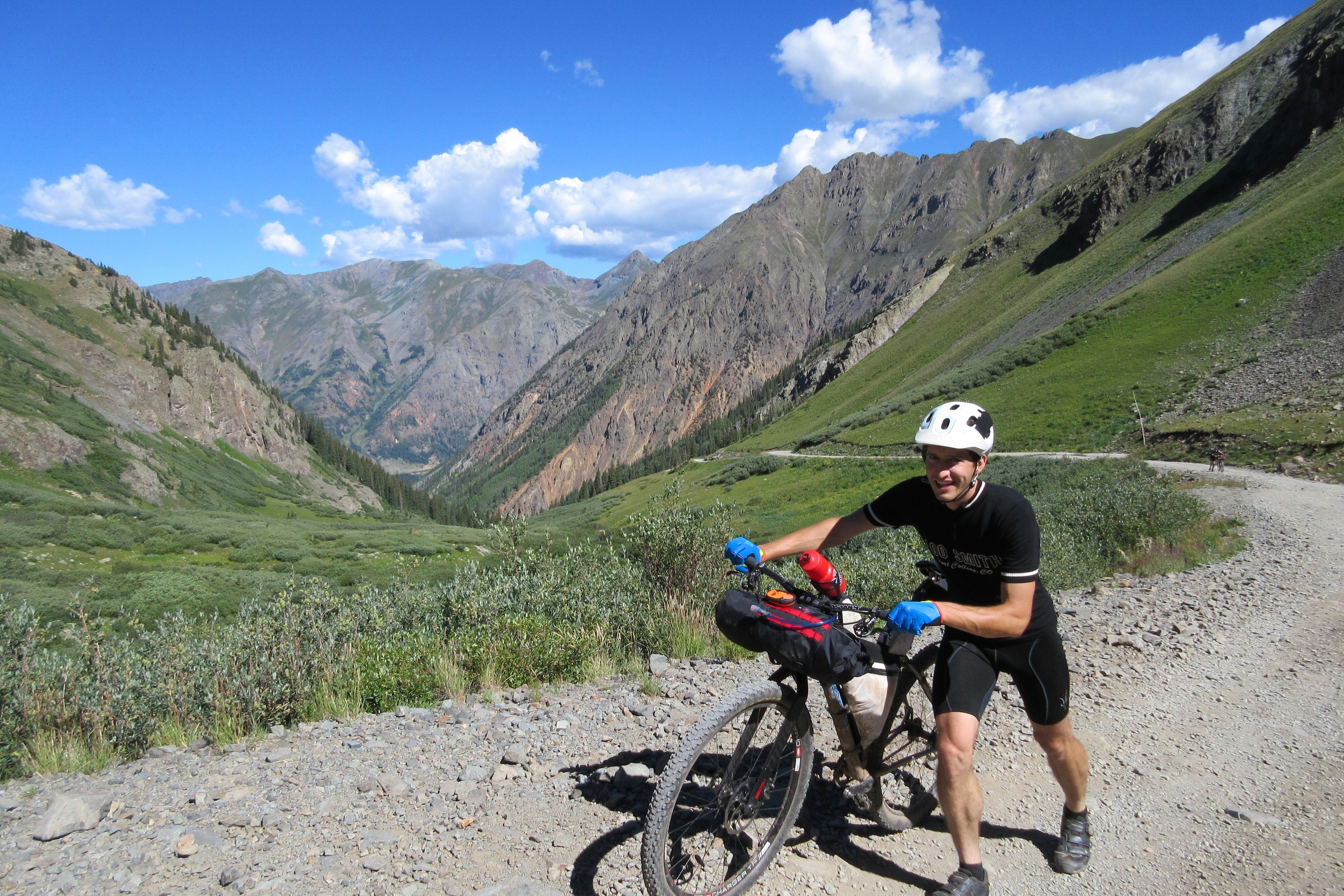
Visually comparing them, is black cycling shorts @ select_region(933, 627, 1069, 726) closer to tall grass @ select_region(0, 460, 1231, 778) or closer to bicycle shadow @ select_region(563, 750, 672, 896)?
bicycle shadow @ select_region(563, 750, 672, 896)

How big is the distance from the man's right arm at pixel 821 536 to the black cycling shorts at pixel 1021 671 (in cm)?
91

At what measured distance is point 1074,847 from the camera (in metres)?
3.88

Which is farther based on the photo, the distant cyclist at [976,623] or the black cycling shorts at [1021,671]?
the black cycling shorts at [1021,671]

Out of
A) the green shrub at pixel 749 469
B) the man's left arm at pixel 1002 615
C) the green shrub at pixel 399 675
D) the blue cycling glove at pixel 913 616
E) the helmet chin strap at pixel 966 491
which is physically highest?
the helmet chin strap at pixel 966 491

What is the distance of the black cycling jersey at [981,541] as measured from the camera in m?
3.52

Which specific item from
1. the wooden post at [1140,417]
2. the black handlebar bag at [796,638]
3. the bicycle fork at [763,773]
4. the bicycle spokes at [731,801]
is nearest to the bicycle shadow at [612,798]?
the bicycle spokes at [731,801]

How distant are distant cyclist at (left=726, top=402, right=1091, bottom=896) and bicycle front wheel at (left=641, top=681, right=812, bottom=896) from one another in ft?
2.82

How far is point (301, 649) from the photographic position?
662cm

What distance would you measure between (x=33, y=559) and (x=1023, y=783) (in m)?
33.8

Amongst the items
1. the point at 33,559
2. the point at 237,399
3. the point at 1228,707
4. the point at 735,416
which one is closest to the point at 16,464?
the point at 33,559

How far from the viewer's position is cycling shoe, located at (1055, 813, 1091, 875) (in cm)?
384

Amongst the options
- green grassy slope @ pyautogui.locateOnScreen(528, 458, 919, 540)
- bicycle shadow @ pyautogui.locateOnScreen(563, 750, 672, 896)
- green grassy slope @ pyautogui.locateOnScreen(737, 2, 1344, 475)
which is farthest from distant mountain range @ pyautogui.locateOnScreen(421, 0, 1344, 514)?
green grassy slope @ pyautogui.locateOnScreen(528, 458, 919, 540)

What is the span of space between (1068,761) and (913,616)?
178 centimetres

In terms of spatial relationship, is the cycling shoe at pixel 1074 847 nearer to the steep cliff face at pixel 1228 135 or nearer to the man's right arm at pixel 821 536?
the man's right arm at pixel 821 536
